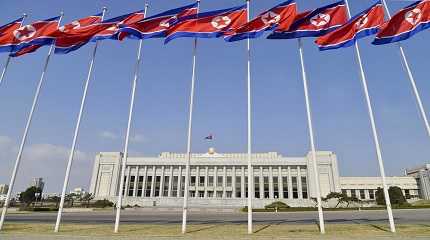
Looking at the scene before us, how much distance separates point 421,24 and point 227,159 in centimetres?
8791

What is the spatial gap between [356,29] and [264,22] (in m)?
5.07

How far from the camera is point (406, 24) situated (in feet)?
53.7

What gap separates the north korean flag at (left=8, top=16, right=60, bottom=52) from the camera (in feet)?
64.8

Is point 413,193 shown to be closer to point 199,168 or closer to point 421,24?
point 199,168

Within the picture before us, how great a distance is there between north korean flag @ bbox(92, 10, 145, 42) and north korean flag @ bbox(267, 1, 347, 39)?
866cm

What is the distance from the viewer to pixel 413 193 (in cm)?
11231

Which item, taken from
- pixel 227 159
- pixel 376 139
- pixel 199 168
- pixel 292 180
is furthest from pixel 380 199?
pixel 376 139

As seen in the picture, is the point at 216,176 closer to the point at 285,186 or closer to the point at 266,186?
the point at 266,186

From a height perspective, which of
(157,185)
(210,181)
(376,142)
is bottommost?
(376,142)

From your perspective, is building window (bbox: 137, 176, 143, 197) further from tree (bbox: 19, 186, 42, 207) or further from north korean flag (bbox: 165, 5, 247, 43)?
north korean flag (bbox: 165, 5, 247, 43)

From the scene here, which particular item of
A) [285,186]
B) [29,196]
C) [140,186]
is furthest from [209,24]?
[140,186]

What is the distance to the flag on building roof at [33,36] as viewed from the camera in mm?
19766

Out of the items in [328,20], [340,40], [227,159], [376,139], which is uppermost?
[227,159]

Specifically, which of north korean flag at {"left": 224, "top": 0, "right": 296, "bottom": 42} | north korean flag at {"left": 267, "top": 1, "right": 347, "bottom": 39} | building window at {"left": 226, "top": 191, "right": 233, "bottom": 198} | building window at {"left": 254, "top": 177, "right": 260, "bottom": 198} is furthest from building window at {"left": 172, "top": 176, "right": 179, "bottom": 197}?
north korean flag at {"left": 267, "top": 1, "right": 347, "bottom": 39}
